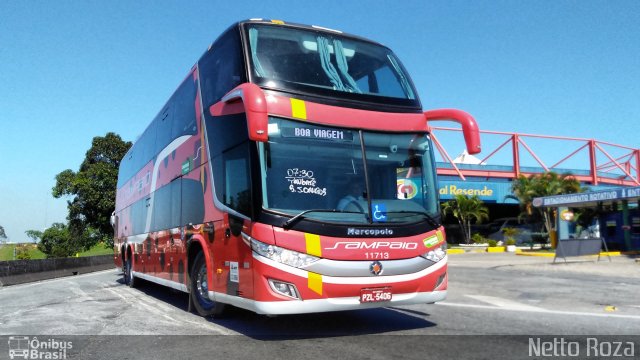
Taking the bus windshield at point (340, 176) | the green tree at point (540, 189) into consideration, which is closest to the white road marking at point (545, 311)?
the bus windshield at point (340, 176)

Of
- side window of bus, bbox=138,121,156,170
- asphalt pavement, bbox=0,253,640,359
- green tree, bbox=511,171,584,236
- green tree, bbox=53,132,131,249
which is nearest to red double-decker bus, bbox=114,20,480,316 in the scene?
asphalt pavement, bbox=0,253,640,359

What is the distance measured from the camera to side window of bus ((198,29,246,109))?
6884 millimetres

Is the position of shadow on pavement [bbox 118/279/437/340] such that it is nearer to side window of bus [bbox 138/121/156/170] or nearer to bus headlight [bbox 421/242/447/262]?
bus headlight [bbox 421/242/447/262]

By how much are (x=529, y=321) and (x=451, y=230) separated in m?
40.7

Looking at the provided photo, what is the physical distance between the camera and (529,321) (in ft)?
24.2

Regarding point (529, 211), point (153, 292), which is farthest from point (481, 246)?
point (153, 292)

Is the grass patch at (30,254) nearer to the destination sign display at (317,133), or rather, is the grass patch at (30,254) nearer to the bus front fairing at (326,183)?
the bus front fairing at (326,183)

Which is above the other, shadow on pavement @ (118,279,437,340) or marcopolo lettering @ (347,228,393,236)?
marcopolo lettering @ (347,228,393,236)

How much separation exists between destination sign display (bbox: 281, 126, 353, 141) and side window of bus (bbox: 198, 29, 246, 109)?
3.29 ft

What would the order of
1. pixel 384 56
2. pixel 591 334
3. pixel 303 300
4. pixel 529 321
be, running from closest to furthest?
pixel 303 300 < pixel 591 334 < pixel 529 321 < pixel 384 56

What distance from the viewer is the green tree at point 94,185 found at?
4369cm

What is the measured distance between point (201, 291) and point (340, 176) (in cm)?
348

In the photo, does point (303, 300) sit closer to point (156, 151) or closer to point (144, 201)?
point (156, 151)

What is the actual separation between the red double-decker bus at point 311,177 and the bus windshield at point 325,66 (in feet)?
0.06
